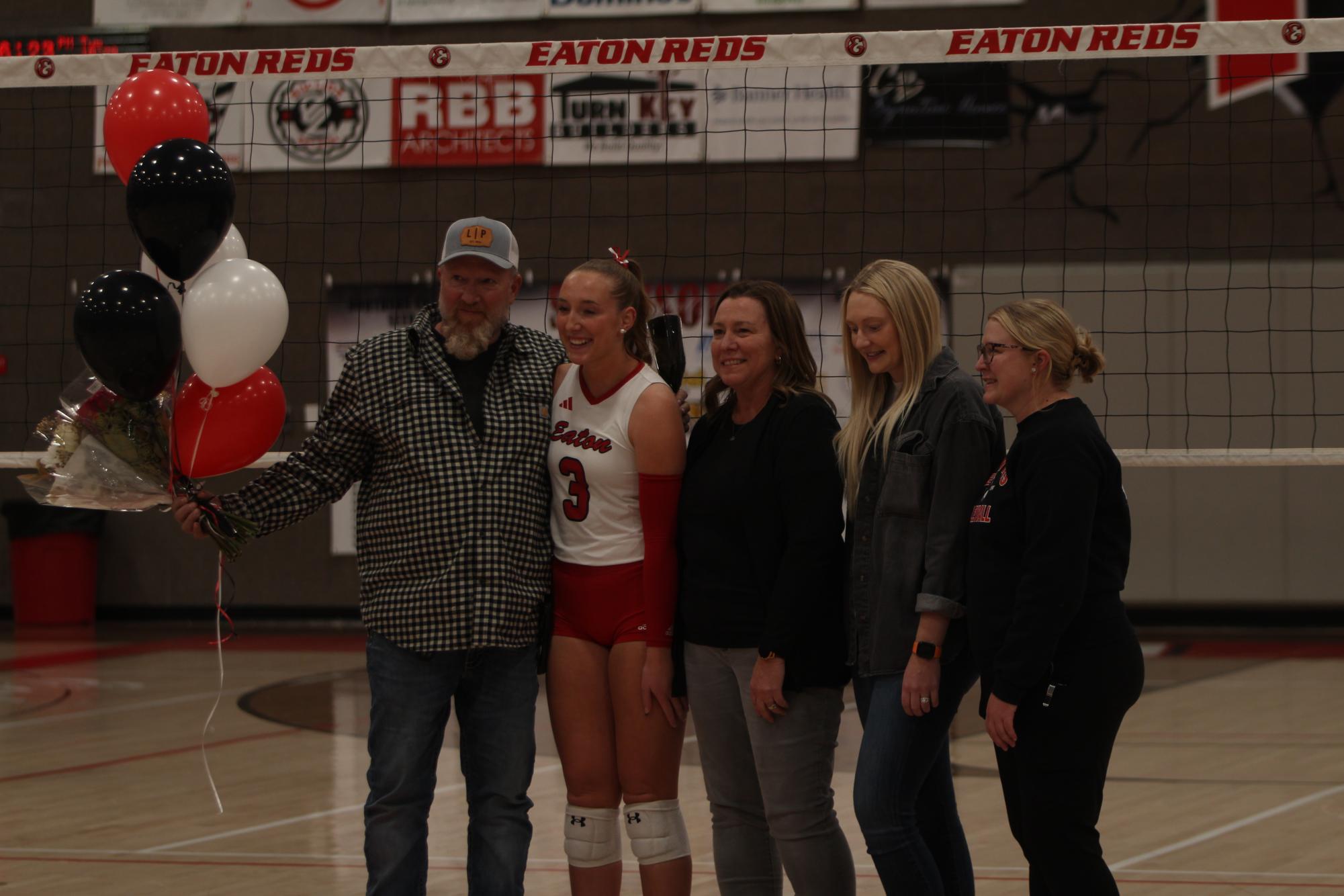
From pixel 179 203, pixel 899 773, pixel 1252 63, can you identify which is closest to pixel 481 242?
pixel 179 203

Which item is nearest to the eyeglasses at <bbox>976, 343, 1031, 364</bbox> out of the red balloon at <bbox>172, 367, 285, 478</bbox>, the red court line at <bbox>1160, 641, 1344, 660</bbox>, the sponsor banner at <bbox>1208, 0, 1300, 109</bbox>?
the red balloon at <bbox>172, 367, 285, 478</bbox>

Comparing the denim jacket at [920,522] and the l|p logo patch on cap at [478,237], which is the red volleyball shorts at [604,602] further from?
the l|p logo patch on cap at [478,237]

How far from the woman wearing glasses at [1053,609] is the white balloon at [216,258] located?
1999mm

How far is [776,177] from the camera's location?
11008 millimetres

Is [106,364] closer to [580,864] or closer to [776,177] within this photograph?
[580,864]

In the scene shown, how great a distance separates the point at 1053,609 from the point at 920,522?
0.41 metres

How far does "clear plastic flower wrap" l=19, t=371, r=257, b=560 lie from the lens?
11.9 ft

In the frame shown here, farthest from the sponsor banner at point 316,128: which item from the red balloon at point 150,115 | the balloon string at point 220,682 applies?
the red balloon at point 150,115

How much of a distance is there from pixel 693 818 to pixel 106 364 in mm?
2972

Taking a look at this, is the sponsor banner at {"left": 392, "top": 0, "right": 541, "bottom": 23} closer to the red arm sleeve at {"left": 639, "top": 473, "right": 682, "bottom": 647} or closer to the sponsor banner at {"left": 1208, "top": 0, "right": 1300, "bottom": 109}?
the sponsor banner at {"left": 1208, "top": 0, "right": 1300, "bottom": 109}

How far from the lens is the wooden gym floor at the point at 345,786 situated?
15.9 feet

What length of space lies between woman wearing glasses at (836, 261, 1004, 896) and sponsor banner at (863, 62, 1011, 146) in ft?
25.1

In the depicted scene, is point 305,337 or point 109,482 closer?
point 109,482

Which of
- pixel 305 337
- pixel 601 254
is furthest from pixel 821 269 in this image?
pixel 305 337
